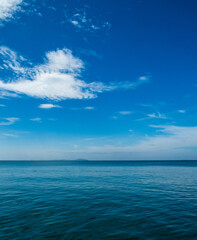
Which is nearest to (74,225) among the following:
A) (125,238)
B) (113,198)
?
(125,238)

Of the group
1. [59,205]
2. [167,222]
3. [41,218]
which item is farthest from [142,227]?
[59,205]

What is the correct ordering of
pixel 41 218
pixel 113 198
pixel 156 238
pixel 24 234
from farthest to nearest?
pixel 113 198 < pixel 41 218 < pixel 24 234 < pixel 156 238

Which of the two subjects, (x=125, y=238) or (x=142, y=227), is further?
(x=142, y=227)

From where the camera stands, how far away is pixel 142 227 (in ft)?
37.9

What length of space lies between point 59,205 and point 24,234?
23.5 ft

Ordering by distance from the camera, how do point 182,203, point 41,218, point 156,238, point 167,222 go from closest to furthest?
point 156,238, point 167,222, point 41,218, point 182,203

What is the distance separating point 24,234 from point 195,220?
14.2m

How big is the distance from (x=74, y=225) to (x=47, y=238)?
2.63m

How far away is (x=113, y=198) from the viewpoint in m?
20.3

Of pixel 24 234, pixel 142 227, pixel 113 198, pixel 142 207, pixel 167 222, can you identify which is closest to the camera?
pixel 24 234

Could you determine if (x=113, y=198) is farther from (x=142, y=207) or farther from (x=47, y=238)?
(x=47, y=238)

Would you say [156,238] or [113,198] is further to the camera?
[113,198]

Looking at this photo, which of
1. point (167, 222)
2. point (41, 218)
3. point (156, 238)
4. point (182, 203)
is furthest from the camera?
point (182, 203)

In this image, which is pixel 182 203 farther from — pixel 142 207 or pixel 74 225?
pixel 74 225
